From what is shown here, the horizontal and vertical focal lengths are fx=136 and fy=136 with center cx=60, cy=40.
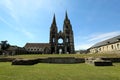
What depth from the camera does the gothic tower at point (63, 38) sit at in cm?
8669

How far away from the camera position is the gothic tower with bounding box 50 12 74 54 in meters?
86.7

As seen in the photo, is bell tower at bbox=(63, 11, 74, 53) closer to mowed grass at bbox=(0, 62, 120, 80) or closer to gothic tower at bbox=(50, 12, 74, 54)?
gothic tower at bbox=(50, 12, 74, 54)

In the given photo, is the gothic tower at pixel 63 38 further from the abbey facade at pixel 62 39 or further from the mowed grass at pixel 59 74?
the mowed grass at pixel 59 74

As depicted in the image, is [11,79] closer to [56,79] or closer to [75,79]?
[56,79]

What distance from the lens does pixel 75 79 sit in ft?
26.9

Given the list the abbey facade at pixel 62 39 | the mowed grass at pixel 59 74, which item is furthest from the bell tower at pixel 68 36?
the mowed grass at pixel 59 74

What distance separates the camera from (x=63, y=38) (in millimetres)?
89562

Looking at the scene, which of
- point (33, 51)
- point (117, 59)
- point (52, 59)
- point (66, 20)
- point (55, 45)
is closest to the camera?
point (117, 59)

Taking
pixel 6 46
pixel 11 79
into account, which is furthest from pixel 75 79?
pixel 6 46

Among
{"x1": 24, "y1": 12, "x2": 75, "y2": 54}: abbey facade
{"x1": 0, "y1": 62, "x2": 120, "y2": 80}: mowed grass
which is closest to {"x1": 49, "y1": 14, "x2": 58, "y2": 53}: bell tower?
{"x1": 24, "y1": 12, "x2": 75, "y2": 54}: abbey facade

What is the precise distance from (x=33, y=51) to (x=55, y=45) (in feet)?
90.2

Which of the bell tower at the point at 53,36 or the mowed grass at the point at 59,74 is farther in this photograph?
the bell tower at the point at 53,36

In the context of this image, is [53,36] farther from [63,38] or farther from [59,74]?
[59,74]

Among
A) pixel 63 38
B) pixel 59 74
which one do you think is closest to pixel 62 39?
pixel 63 38
